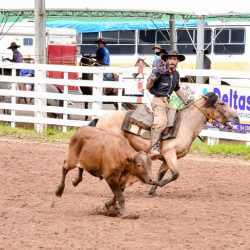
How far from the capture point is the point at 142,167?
32.7 feet

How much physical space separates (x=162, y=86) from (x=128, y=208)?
2.33 metres

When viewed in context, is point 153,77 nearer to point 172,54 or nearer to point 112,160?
point 172,54

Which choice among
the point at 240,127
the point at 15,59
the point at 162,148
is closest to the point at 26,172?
the point at 162,148

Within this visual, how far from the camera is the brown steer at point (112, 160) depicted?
10023 mm

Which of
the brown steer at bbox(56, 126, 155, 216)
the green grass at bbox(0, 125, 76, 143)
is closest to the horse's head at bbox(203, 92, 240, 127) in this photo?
the brown steer at bbox(56, 126, 155, 216)

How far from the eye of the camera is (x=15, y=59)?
24859 mm

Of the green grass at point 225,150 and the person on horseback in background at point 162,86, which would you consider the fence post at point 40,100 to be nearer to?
the green grass at point 225,150

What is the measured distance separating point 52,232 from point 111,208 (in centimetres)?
158

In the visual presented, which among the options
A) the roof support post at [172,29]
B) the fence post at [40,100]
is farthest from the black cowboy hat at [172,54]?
the roof support post at [172,29]

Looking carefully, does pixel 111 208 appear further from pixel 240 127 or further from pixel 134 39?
pixel 134 39

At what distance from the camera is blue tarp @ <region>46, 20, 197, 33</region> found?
93.7ft

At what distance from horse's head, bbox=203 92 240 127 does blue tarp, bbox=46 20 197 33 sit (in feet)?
48.7

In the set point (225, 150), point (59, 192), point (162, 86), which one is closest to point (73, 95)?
point (225, 150)

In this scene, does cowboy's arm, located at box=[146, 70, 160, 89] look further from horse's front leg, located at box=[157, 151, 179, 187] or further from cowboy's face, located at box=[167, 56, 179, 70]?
horse's front leg, located at box=[157, 151, 179, 187]
